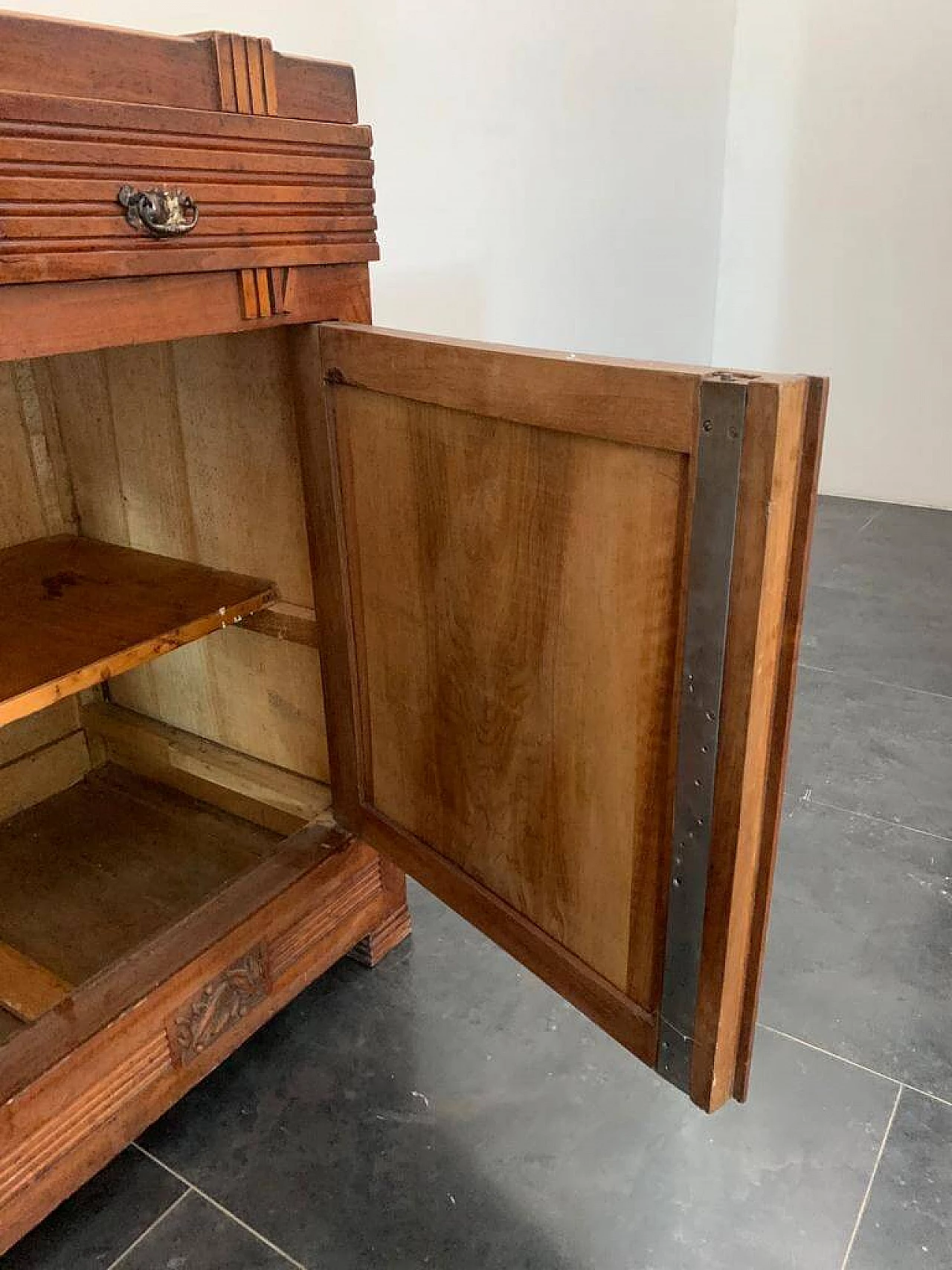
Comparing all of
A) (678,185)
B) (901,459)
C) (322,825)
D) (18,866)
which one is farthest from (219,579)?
(901,459)

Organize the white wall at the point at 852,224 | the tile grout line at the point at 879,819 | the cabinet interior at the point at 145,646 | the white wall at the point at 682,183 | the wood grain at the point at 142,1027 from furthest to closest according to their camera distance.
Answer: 1. the white wall at the point at 852,224
2. the white wall at the point at 682,183
3. the tile grout line at the point at 879,819
4. the cabinet interior at the point at 145,646
5. the wood grain at the point at 142,1027

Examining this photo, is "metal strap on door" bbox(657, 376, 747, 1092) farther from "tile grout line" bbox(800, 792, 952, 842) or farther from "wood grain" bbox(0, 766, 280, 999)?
"tile grout line" bbox(800, 792, 952, 842)

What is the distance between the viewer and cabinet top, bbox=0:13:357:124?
2.05 ft

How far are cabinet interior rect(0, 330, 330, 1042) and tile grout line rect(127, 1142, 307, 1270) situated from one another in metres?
0.20

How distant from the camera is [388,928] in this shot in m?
1.22

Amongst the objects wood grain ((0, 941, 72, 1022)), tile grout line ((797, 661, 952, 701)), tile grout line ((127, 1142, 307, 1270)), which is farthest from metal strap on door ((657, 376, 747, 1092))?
tile grout line ((797, 661, 952, 701))

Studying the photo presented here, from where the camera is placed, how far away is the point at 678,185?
2689 mm

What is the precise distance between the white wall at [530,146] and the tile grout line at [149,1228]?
124 cm

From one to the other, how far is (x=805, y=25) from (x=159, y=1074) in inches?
123

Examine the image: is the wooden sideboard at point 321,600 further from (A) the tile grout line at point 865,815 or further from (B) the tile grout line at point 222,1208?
(A) the tile grout line at point 865,815

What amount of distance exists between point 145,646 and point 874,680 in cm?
150

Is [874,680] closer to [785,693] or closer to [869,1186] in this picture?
[869,1186]

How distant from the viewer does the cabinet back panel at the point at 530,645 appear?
26.6 inches

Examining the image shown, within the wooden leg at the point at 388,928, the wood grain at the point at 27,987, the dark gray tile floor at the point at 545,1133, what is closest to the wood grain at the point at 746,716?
the dark gray tile floor at the point at 545,1133
